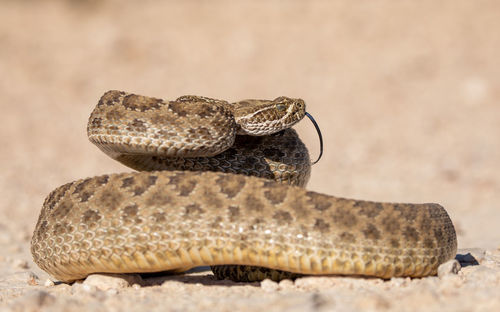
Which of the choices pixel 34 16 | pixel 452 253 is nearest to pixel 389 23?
pixel 34 16

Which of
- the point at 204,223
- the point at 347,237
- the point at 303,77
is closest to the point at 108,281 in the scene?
the point at 204,223

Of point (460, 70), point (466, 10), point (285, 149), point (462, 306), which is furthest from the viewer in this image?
point (466, 10)

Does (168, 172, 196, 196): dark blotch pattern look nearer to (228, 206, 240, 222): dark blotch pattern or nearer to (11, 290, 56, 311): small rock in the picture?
(228, 206, 240, 222): dark blotch pattern

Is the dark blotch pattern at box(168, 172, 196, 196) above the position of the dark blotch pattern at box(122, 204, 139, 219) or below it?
above

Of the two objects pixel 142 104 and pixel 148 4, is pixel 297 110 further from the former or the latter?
pixel 148 4

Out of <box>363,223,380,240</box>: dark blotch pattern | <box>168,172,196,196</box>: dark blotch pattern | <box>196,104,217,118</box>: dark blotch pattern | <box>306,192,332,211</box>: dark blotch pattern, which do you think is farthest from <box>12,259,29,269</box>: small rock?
<box>363,223,380,240</box>: dark blotch pattern

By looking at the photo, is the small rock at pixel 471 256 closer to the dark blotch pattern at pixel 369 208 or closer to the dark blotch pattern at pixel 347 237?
the dark blotch pattern at pixel 369 208

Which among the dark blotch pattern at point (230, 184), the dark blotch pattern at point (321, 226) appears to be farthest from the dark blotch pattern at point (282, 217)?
the dark blotch pattern at point (230, 184)
